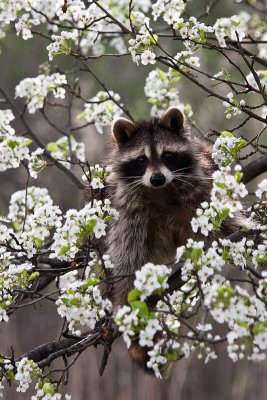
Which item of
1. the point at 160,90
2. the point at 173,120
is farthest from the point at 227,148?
the point at 160,90

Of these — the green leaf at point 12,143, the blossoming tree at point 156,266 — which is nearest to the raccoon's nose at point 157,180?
the blossoming tree at point 156,266

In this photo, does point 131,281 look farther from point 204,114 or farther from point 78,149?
point 204,114

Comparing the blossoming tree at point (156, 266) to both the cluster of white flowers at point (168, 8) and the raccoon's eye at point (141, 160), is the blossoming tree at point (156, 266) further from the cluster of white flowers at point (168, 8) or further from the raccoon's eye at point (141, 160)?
the raccoon's eye at point (141, 160)

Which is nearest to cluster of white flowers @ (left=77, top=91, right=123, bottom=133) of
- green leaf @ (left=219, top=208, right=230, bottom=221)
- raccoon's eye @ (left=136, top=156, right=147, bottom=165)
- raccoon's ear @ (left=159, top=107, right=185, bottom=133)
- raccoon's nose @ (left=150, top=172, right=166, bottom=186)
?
raccoon's ear @ (left=159, top=107, right=185, bottom=133)

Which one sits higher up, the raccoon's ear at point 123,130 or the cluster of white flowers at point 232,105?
the raccoon's ear at point 123,130

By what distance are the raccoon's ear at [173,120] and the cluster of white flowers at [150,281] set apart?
2.07 metres

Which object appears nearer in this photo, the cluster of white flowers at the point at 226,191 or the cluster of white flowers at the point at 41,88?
the cluster of white flowers at the point at 226,191

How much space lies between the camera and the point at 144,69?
474 inches

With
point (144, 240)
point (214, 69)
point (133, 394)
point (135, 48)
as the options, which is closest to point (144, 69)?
point (214, 69)

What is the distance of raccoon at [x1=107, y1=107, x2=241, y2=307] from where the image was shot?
4199 mm

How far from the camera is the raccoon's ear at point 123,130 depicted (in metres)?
4.42

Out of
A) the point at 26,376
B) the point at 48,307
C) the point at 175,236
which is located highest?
the point at 48,307

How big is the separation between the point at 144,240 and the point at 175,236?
0.57 feet

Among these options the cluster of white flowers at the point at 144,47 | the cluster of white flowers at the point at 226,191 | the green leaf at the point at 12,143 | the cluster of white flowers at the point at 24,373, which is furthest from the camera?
the green leaf at the point at 12,143
